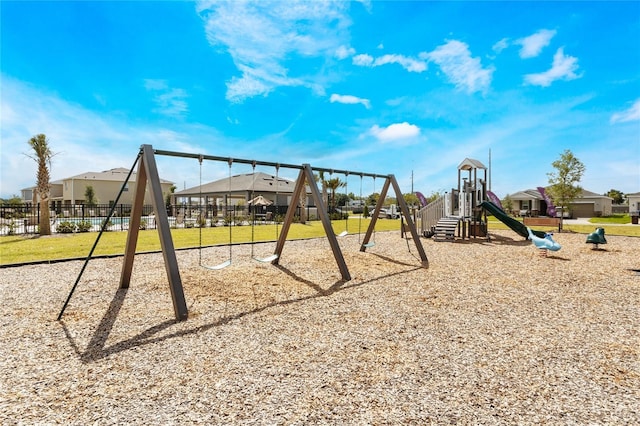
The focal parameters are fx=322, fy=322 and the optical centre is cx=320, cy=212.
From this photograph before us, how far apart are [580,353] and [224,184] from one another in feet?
115

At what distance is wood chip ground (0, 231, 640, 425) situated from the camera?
239cm

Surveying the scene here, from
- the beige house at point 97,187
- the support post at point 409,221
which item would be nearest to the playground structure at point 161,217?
the support post at point 409,221

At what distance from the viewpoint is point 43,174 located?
14.0m

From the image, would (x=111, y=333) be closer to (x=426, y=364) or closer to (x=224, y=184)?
(x=426, y=364)

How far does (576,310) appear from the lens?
4668mm

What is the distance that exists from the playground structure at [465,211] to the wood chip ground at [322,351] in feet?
24.2

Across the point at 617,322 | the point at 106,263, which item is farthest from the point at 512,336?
the point at 106,263

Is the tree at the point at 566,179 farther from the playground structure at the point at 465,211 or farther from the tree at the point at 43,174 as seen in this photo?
the tree at the point at 43,174

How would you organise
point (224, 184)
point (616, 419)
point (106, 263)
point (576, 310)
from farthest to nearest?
1. point (224, 184)
2. point (106, 263)
3. point (576, 310)
4. point (616, 419)

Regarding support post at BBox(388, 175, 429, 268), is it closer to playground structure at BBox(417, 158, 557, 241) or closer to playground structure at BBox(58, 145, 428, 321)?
playground structure at BBox(58, 145, 428, 321)

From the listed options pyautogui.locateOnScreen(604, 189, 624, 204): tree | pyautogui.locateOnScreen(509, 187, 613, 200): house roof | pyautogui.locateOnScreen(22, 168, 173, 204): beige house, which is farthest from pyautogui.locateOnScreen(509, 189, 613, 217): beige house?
pyautogui.locateOnScreen(22, 168, 173, 204): beige house

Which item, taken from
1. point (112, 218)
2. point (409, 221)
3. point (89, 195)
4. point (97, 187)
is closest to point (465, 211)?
point (409, 221)

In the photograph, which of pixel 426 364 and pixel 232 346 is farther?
pixel 232 346

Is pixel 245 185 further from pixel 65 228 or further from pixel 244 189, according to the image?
pixel 65 228
